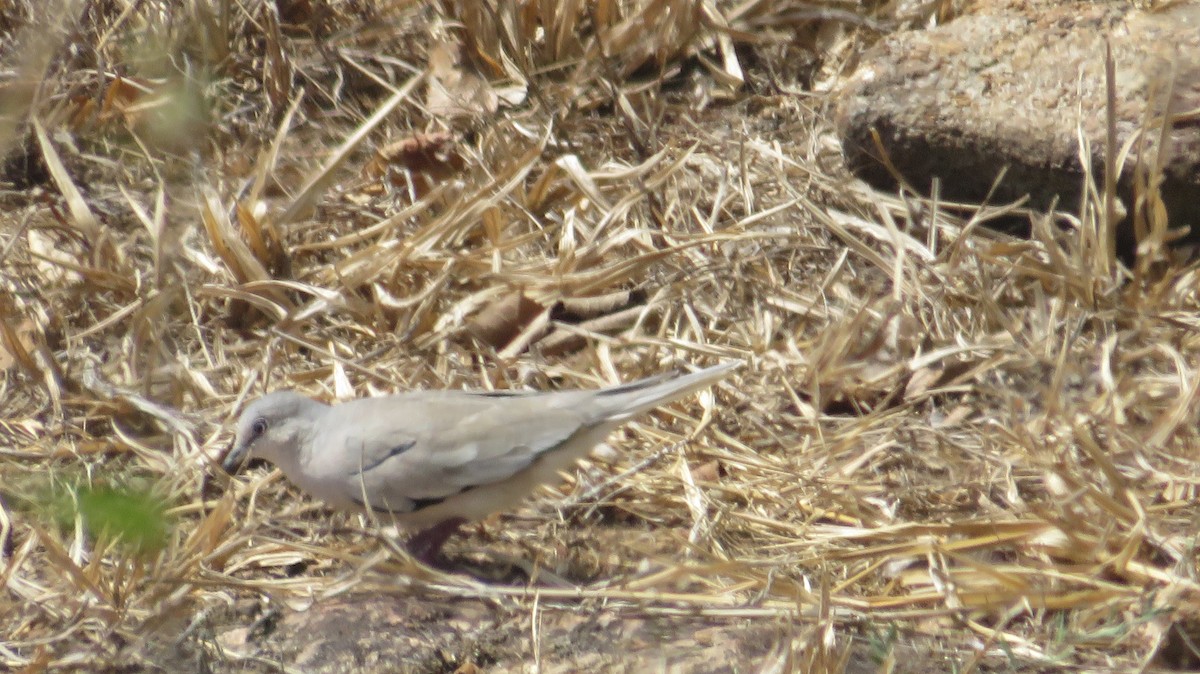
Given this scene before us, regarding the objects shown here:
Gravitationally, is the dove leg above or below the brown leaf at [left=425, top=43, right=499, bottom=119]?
below

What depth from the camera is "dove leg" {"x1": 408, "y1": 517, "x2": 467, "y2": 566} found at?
136 inches

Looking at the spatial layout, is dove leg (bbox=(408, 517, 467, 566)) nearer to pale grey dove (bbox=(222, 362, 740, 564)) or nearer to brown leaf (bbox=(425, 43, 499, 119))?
pale grey dove (bbox=(222, 362, 740, 564))

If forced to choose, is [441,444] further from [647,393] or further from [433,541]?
[647,393]

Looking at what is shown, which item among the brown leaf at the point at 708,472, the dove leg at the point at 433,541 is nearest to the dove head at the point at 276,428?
the dove leg at the point at 433,541

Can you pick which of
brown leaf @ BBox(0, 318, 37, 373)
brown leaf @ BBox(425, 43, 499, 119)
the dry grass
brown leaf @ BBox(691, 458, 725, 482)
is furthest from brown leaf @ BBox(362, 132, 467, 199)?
brown leaf @ BBox(691, 458, 725, 482)

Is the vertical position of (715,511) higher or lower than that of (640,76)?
lower

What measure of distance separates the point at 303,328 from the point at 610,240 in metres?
1.07

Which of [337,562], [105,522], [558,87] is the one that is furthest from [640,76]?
[105,522]

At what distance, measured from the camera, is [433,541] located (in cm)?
346

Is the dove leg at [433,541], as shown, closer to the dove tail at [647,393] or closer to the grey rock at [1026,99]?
the dove tail at [647,393]

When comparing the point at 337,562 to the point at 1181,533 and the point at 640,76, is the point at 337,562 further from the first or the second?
the point at 640,76

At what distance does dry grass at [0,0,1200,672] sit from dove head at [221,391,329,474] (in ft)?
0.54

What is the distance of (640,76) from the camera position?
17.4 ft

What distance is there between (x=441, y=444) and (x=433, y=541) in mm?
315
